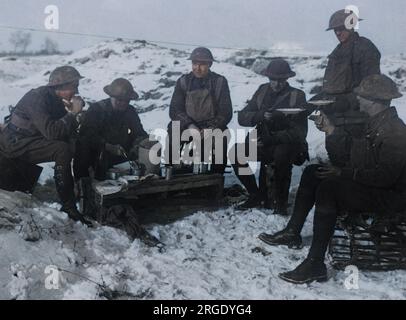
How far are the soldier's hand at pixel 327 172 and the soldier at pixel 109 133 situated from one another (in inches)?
96.6

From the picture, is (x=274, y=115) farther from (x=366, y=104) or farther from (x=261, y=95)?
(x=366, y=104)

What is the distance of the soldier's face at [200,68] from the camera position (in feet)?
21.9

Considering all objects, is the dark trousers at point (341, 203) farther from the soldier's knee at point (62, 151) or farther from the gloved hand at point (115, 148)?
the soldier's knee at point (62, 151)

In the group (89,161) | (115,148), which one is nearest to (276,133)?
(115,148)

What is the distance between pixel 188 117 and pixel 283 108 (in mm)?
1329

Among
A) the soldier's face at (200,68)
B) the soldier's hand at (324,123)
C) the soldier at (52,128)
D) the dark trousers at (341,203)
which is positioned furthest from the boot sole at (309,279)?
the soldier's face at (200,68)

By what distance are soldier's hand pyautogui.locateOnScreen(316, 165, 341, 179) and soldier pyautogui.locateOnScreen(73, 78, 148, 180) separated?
2.45 metres

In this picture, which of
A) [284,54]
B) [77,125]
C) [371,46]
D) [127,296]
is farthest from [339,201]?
[284,54]

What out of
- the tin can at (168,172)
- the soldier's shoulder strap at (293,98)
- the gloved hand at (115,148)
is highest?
the soldier's shoulder strap at (293,98)

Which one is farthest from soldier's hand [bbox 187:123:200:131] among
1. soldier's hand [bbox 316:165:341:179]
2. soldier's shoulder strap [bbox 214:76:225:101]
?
soldier's hand [bbox 316:165:341:179]

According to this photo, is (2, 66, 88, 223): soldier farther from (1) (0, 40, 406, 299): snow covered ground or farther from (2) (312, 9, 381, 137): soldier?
(2) (312, 9, 381, 137): soldier

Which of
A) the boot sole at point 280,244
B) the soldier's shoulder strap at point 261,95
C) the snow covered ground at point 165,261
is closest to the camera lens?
the snow covered ground at point 165,261

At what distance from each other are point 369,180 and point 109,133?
3.49 metres

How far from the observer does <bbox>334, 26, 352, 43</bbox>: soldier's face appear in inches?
238
